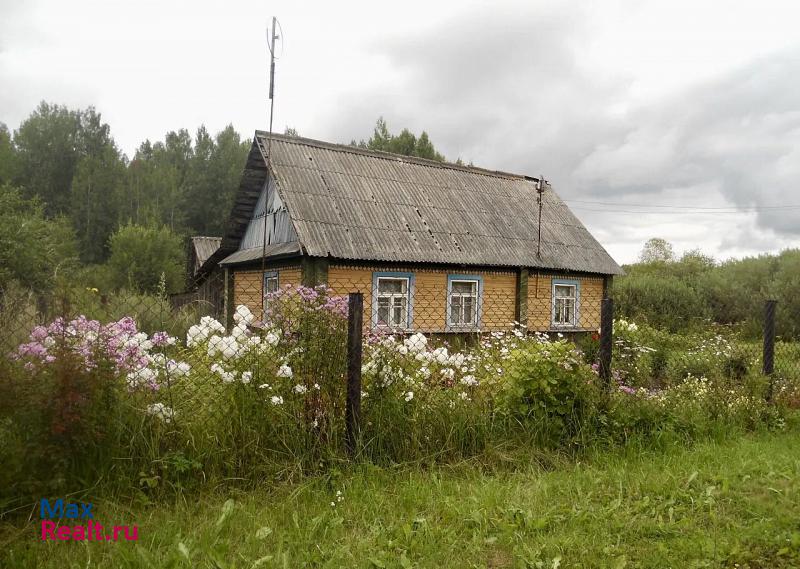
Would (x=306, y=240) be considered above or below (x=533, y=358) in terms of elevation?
above

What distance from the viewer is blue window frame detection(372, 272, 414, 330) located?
1222 cm

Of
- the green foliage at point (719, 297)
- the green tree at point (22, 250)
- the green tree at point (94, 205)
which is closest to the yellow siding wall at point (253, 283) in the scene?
the green tree at point (22, 250)

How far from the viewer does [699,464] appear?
401cm

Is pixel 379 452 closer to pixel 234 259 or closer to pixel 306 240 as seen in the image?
pixel 306 240

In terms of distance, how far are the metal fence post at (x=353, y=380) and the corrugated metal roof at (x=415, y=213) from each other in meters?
7.26

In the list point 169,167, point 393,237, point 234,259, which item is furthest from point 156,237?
point 393,237

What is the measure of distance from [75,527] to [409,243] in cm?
1031

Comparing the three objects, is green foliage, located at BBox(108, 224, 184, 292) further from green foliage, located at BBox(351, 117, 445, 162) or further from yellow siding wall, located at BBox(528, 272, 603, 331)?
yellow siding wall, located at BBox(528, 272, 603, 331)

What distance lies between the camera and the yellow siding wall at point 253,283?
12.3 m

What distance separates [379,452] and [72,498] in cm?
187

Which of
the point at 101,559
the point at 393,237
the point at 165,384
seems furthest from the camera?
the point at 393,237

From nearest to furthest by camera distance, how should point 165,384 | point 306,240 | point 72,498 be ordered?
1. point 72,498
2. point 165,384
3. point 306,240

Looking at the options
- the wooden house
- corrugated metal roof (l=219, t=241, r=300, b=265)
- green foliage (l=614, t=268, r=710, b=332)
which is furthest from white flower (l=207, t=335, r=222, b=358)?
green foliage (l=614, t=268, r=710, b=332)

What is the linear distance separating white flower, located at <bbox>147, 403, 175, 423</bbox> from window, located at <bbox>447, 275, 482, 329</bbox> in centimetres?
984
